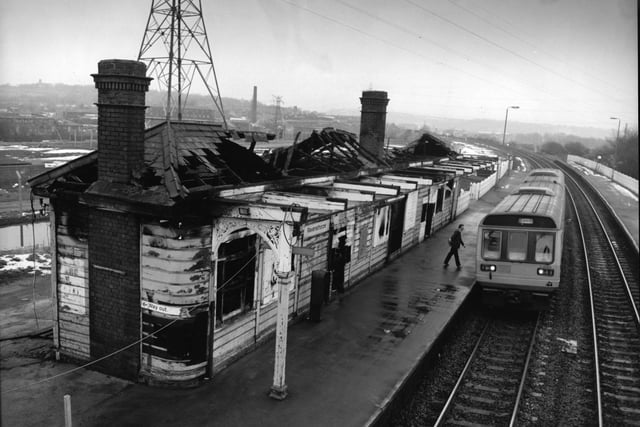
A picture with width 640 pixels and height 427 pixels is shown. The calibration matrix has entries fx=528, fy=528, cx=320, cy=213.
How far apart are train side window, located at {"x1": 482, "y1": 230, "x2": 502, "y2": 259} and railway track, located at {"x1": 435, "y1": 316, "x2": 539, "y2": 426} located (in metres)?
1.71

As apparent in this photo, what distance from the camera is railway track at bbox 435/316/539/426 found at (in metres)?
8.26

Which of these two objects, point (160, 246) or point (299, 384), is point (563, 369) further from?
point (160, 246)

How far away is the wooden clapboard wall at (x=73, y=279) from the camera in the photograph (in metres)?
8.46

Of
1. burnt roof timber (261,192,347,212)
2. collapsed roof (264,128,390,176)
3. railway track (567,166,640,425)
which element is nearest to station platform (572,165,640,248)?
railway track (567,166,640,425)

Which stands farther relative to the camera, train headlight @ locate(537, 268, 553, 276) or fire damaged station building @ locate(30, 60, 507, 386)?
train headlight @ locate(537, 268, 553, 276)

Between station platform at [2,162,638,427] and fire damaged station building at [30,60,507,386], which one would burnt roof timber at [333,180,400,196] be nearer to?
fire damaged station building at [30,60,507,386]

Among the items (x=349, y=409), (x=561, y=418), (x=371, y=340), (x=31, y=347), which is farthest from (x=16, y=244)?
(x=561, y=418)

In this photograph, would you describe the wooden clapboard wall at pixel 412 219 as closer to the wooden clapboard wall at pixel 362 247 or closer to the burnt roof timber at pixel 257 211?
the wooden clapboard wall at pixel 362 247

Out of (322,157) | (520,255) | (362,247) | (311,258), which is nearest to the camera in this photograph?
(311,258)

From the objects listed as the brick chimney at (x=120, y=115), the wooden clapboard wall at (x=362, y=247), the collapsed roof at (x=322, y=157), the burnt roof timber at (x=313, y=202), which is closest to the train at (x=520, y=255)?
the wooden clapboard wall at (x=362, y=247)

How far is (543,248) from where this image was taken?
12133mm

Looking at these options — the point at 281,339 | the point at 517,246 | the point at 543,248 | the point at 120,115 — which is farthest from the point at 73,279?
the point at 543,248

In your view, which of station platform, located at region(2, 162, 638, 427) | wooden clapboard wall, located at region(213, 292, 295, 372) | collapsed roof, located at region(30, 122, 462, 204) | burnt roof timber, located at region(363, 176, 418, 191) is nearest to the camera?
station platform, located at region(2, 162, 638, 427)

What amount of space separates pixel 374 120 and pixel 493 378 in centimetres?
1182
